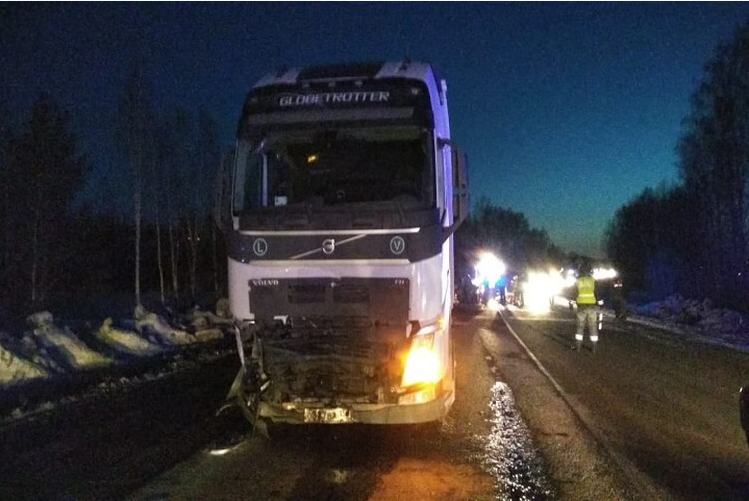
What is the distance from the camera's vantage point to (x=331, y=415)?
24.3 ft

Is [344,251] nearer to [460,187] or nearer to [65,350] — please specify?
[460,187]

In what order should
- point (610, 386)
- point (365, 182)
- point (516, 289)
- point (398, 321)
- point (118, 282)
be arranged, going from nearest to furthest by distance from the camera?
point (398, 321) < point (365, 182) < point (610, 386) < point (516, 289) < point (118, 282)

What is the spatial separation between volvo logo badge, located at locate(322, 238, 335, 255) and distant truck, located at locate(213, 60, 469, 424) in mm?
11

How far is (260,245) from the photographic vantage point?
7.56 metres

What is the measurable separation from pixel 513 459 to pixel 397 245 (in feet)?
7.95

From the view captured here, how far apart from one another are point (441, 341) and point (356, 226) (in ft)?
4.83

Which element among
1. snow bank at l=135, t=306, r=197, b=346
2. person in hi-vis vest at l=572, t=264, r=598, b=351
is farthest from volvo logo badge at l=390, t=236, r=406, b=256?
snow bank at l=135, t=306, r=197, b=346

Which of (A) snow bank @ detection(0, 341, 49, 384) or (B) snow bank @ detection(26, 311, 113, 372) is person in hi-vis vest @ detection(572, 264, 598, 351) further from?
(A) snow bank @ detection(0, 341, 49, 384)

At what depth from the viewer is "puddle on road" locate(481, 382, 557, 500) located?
6.39 meters

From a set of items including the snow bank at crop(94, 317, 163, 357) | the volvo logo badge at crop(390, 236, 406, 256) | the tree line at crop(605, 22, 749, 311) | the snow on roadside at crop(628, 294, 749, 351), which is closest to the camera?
the volvo logo badge at crop(390, 236, 406, 256)

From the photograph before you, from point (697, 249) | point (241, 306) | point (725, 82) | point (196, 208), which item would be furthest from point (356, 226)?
point (697, 249)

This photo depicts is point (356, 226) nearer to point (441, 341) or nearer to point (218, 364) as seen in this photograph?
point (441, 341)

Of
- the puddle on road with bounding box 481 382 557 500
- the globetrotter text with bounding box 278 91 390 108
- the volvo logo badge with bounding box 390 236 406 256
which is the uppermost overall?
the globetrotter text with bounding box 278 91 390 108

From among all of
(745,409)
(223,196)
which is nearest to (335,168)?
(223,196)
